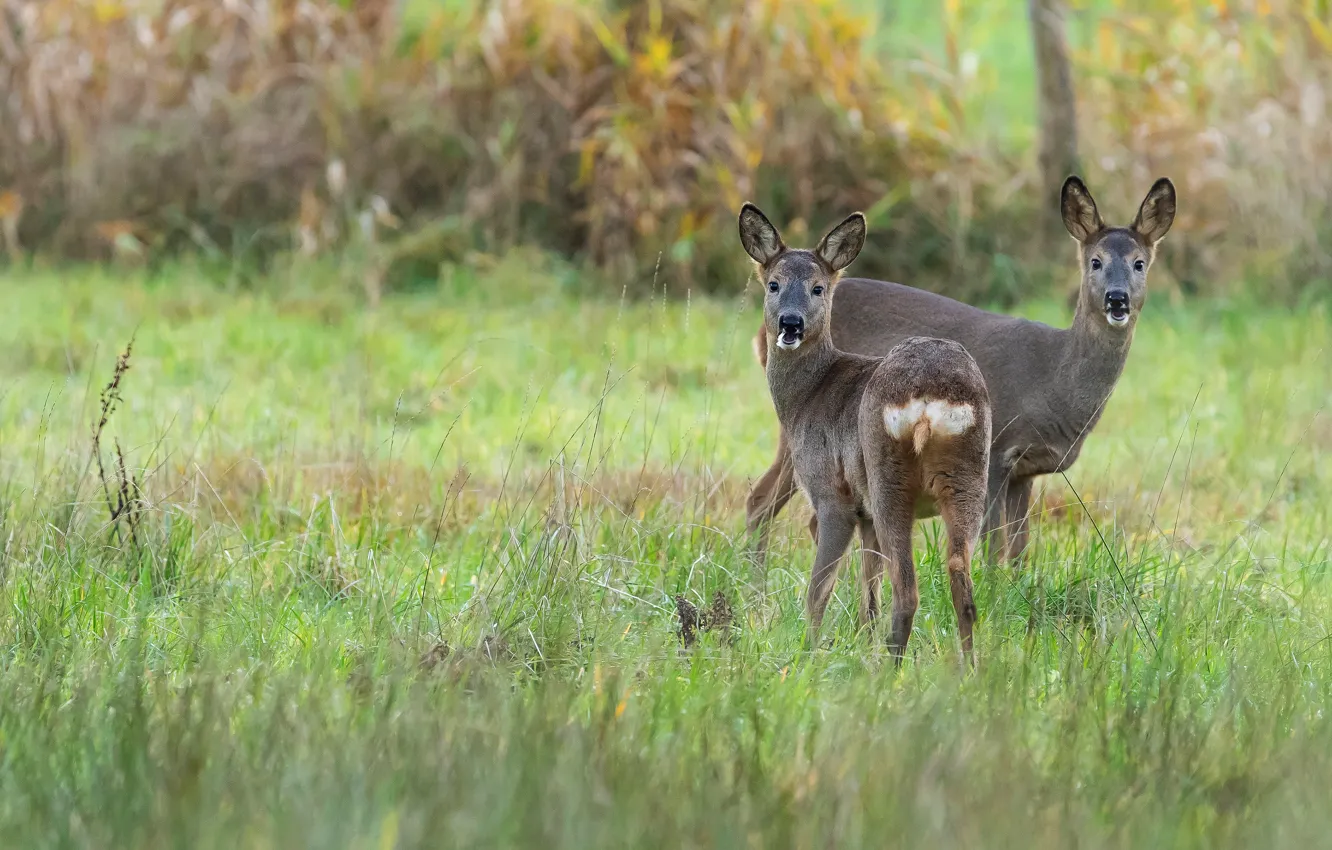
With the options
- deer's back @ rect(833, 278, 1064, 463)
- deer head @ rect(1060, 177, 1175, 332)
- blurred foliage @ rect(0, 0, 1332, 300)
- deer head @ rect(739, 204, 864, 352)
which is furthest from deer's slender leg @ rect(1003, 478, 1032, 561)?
blurred foliage @ rect(0, 0, 1332, 300)

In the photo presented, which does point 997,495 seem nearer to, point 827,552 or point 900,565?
point 827,552

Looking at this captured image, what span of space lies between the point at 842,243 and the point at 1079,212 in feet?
2.55

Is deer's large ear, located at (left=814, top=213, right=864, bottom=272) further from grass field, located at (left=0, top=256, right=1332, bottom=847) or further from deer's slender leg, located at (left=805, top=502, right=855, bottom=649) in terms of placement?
deer's slender leg, located at (left=805, top=502, right=855, bottom=649)

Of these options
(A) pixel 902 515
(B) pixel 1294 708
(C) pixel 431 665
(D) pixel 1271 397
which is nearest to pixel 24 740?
(C) pixel 431 665

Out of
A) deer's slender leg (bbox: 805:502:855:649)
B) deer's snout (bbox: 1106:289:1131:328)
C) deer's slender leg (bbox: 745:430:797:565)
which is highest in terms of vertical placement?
deer's snout (bbox: 1106:289:1131:328)

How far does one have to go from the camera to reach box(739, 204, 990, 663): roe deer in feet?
13.7

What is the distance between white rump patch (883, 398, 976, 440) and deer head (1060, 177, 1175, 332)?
43.8 inches

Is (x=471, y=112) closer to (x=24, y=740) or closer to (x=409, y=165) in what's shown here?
(x=409, y=165)

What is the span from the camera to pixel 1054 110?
1103 centimetres

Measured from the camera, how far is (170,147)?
36.9 ft

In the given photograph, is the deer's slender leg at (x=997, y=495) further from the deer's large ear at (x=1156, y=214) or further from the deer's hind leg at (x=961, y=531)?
the deer's hind leg at (x=961, y=531)

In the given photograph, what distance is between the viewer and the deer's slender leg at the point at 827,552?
4.53 meters

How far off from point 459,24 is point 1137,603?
8142 mm

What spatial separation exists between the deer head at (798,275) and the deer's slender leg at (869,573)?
0.50 meters
